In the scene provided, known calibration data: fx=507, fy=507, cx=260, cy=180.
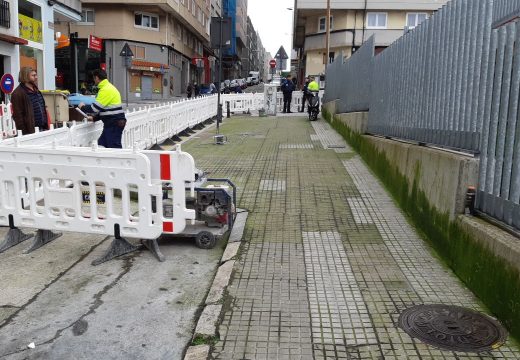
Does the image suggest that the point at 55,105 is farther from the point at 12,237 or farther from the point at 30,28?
the point at 30,28

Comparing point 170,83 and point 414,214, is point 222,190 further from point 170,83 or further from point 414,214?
point 170,83

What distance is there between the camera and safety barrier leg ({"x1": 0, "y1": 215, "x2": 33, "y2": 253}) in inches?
205

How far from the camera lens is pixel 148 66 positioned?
4134cm

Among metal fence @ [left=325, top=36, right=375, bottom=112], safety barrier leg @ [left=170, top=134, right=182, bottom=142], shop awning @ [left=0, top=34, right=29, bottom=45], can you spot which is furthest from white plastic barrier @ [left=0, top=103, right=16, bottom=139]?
shop awning @ [left=0, top=34, right=29, bottom=45]

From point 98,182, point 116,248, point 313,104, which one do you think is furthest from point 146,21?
point 116,248

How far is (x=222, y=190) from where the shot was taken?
5.47 meters

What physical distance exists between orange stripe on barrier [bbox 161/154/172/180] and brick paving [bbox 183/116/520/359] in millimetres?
1080

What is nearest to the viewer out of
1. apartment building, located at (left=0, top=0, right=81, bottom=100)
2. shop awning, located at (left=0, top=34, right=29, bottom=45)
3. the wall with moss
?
the wall with moss

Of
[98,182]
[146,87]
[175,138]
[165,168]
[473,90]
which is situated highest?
[146,87]

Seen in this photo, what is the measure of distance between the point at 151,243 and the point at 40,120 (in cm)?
362

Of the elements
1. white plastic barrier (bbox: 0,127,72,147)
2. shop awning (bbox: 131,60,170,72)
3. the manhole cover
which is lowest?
the manhole cover

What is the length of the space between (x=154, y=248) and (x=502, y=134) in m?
3.34

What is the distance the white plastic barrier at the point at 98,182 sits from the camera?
4758mm

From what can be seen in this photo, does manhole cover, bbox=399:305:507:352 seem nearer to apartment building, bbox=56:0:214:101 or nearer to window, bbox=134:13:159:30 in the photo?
apartment building, bbox=56:0:214:101
